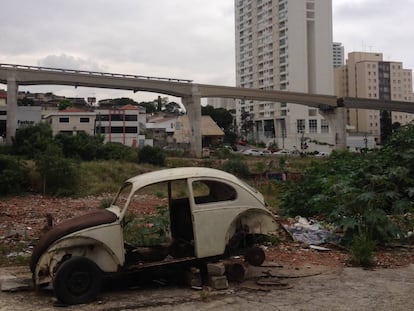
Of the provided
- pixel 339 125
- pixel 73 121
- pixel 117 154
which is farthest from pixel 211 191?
pixel 73 121

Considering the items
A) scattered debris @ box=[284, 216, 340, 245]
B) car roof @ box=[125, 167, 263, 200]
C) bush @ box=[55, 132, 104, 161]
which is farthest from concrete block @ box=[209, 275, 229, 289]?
bush @ box=[55, 132, 104, 161]

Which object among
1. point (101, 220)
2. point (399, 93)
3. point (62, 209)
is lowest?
point (62, 209)

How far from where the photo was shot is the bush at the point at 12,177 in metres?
25.1

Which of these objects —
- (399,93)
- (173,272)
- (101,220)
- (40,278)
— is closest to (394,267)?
(173,272)

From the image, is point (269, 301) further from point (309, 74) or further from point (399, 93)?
point (399, 93)

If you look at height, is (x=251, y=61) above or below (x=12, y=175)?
above

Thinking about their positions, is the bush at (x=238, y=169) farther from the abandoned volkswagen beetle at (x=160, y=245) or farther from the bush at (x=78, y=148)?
the abandoned volkswagen beetle at (x=160, y=245)

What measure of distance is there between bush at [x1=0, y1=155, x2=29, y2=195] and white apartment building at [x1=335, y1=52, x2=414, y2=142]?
106 metres

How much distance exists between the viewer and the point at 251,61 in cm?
12181

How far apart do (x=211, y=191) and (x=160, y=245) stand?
111cm

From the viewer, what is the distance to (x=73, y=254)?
6.15m

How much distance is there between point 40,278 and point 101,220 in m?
1.03

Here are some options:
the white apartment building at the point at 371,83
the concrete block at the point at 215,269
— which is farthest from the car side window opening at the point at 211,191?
the white apartment building at the point at 371,83

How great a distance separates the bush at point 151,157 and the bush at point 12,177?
17.1 m
